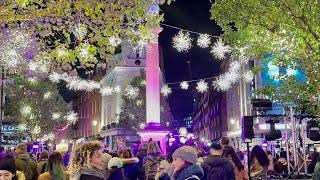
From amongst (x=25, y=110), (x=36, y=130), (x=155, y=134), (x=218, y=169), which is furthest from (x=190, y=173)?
(x=36, y=130)

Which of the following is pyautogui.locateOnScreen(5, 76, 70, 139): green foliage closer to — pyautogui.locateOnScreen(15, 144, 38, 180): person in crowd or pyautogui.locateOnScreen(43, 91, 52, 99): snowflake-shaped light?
pyautogui.locateOnScreen(43, 91, 52, 99): snowflake-shaped light

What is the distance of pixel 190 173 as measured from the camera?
510 centimetres

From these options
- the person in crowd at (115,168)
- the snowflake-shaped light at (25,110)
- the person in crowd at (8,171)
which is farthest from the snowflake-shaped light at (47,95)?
the person in crowd at (8,171)

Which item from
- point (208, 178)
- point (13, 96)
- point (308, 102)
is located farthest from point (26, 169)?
point (13, 96)

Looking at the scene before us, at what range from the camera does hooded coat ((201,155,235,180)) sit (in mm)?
6660

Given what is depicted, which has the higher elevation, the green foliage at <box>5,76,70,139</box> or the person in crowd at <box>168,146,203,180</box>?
the green foliage at <box>5,76,70,139</box>

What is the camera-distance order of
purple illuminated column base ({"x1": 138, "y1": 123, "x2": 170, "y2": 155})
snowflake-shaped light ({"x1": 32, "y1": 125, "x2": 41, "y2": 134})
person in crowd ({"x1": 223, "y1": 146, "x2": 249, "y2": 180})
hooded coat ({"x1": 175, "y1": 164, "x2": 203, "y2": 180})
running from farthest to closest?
1. snowflake-shaped light ({"x1": 32, "y1": 125, "x2": 41, "y2": 134})
2. purple illuminated column base ({"x1": 138, "y1": 123, "x2": 170, "y2": 155})
3. person in crowd ({"x1": 223, "y1": 146, "x2": 249, "y2": 180})
4. hooded coat ({"x1": 175, "y1": 164, "x2": 203, "y2": 180})

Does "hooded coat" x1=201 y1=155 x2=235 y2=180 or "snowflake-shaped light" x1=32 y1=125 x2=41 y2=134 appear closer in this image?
"hooded coat" x1=201 y1=155 x2=235 y2=180

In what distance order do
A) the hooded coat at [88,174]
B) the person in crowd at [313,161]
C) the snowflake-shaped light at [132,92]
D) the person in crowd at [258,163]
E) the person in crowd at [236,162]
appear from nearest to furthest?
the hooded coat at [88,174], the person in crowd at [236,162], the person in crowd at [258,163], the person in crowd at [313,161], the snowflake-shaped light at [132,92]

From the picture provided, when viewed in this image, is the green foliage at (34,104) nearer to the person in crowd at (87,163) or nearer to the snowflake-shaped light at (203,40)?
the snowflake-shaped light at (203,40)

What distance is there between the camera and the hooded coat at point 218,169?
666cm

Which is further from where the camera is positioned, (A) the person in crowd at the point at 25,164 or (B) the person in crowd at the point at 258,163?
→ (A) the person in crowd at the point at 25,164

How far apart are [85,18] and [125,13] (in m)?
0.79


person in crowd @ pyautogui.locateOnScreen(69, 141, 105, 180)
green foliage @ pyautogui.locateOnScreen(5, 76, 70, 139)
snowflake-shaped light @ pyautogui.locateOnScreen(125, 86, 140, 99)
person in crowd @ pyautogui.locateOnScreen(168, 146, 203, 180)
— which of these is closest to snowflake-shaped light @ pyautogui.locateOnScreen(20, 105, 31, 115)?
green foliage @ pyautogui.locateOnScreen(5, 76, 70, 139)
